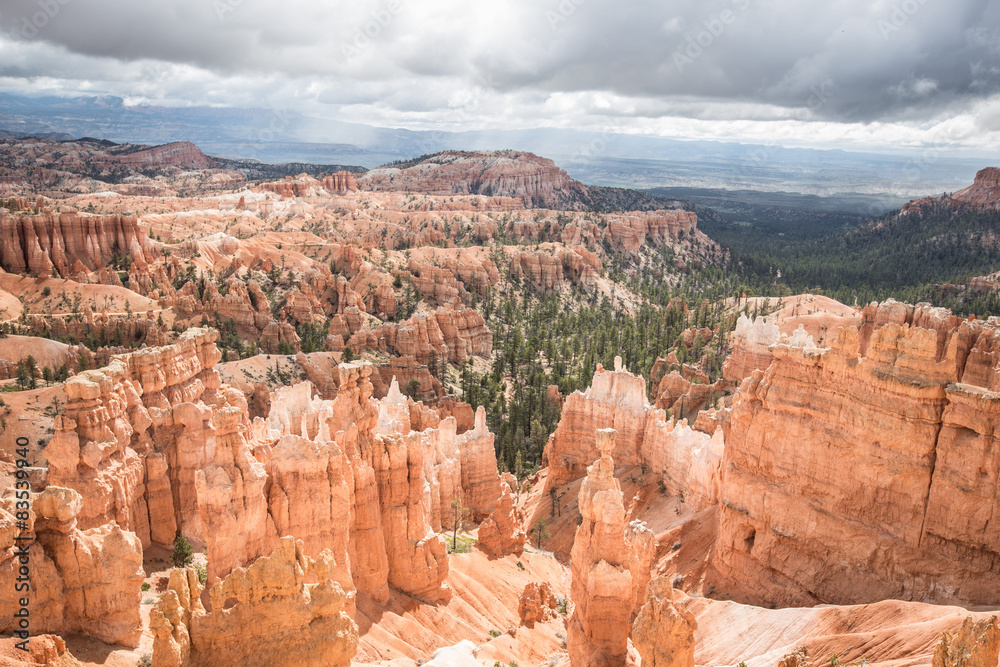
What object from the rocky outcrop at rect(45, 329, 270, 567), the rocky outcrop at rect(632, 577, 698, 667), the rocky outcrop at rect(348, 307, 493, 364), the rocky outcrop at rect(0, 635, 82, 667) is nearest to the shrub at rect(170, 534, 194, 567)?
the rocky outcrop at rect(45, 329, 270, 567)

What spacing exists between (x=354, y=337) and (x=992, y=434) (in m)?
59.6

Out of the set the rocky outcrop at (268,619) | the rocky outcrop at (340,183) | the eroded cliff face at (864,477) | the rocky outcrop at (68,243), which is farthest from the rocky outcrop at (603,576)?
the rocky outcrop at (340,183)

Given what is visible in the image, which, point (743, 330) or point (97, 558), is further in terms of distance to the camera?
point (743, 330)

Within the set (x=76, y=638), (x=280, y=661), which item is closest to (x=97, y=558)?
(x=76, y=638)

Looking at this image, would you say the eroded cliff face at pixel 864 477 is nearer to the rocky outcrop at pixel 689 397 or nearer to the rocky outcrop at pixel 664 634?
the rocky outcrop at pixel 664 634

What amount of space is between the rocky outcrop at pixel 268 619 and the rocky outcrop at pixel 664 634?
678cm

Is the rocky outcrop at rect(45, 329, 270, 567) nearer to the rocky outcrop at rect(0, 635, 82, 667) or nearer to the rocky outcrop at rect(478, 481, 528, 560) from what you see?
the rocky outcrop at rect(0, 635, 82, 667)

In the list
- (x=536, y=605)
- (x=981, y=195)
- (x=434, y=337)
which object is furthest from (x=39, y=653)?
(x=981, y=195)

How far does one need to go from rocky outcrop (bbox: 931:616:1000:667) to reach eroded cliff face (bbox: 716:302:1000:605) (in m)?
9.11

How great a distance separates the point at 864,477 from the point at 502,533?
1694 centimetres

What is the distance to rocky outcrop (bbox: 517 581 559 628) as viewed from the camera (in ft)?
85.3

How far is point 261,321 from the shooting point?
7350cm

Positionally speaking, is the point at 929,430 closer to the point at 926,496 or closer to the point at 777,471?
the point at 926,496

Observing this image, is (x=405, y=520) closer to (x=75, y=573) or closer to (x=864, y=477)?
(x=75, y=573)
